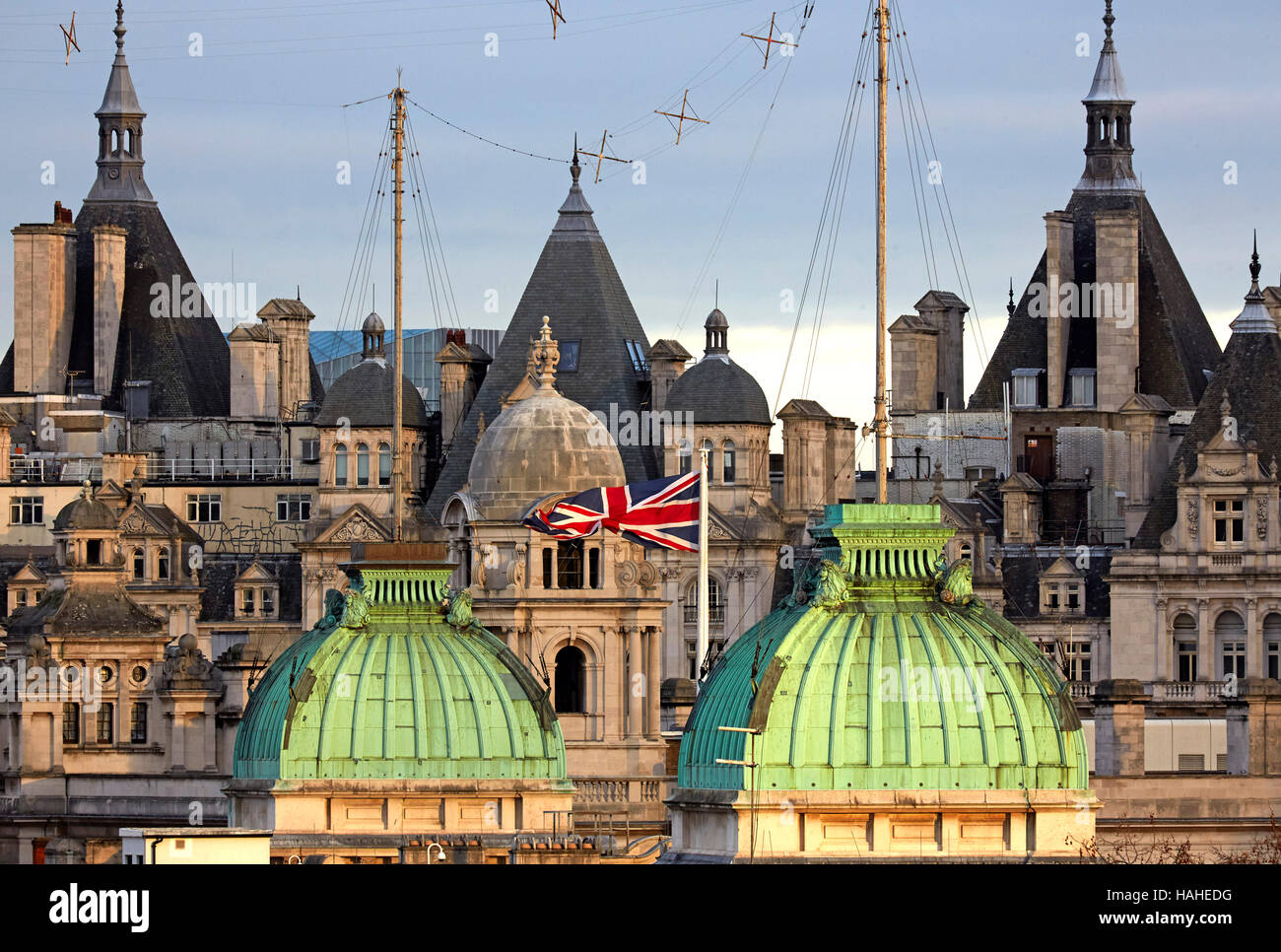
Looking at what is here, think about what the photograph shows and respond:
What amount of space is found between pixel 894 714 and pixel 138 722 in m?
71.0

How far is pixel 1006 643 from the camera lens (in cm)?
8112

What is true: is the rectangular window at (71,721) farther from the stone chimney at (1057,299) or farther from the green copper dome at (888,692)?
the green copper dome at (888,692)

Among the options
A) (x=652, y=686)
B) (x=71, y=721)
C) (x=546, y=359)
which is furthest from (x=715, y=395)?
(x=652, y=686)

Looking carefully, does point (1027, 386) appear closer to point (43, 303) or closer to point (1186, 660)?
point (1186, 660)

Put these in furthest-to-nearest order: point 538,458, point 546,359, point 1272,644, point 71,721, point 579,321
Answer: point 579,321 < point 1272,644 < point 71,721 < point 546,359 < point 538,458

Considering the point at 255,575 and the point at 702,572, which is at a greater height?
the point at 702,572

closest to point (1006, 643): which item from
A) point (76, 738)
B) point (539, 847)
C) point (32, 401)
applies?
point (539, 847)

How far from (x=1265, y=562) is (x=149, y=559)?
39594mm

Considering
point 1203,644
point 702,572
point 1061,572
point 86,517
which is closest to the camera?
point 702,572

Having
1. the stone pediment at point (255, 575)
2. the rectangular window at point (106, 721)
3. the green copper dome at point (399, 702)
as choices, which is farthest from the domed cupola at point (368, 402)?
the green copper dome at point (399, 702)

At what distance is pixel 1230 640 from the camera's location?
156 m

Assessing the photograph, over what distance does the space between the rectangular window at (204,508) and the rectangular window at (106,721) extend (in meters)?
34.3

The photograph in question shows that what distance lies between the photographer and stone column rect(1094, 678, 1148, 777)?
11575 cm
